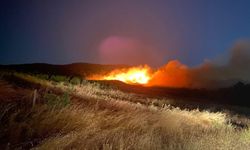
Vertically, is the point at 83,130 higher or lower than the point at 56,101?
lower

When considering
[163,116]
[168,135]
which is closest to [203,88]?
[163,116]

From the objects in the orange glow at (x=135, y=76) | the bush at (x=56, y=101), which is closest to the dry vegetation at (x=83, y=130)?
the bush at (x=56, y=101)

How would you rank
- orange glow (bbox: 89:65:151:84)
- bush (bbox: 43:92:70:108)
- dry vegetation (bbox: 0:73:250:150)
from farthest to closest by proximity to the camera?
orange glow (bbox: 89:65:151:84) < bush (bbox: 43:92:70:108) < dry vegetation (bbox: 0:73:250:150)

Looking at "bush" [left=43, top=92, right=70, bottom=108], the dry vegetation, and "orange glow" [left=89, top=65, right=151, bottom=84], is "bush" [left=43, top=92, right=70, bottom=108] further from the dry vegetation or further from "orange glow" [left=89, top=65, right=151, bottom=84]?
"orange glow" [left=89, top=65, right=151, bottom=84]

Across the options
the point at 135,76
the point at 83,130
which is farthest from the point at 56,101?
the point at 135,76

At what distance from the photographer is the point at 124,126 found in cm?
1459

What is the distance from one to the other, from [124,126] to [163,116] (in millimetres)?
4262

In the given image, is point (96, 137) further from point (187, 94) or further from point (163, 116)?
point (187, 94)

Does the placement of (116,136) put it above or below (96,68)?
below

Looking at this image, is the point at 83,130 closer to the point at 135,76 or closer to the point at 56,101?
the point at 56,101

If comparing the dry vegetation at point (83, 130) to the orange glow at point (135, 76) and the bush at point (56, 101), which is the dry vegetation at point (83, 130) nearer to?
the bush at point (56, 101)

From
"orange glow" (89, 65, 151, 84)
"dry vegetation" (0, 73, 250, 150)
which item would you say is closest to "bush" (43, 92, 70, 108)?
"dry vegetation" (0, 73, 250, 150)

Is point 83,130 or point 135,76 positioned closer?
point 83,130

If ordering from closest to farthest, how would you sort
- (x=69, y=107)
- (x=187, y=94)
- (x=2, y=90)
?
(x=69, y=107)
(x=2, y=90)
(x=187, y=94)
